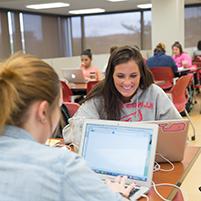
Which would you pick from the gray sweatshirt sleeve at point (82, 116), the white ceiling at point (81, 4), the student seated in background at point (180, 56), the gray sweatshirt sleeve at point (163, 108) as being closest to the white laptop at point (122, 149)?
the gray sweatshirt sleeve at point (82, 116)

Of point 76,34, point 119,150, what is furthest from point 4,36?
point 119,150

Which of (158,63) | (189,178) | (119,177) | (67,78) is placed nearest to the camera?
(119,177)

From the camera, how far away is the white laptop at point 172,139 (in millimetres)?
1621

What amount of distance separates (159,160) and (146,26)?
966 centimetres

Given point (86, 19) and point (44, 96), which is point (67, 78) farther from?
point (86, 19)

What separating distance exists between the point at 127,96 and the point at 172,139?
0.55 m

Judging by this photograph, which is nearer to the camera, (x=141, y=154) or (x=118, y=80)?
(x=141, y=154)

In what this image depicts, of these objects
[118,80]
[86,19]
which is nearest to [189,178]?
[118,80]

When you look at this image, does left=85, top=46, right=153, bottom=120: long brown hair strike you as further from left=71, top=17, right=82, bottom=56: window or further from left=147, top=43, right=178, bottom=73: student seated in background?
left=71, top=17, right=82, bottom=56: window

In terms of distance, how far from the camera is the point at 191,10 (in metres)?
10.7

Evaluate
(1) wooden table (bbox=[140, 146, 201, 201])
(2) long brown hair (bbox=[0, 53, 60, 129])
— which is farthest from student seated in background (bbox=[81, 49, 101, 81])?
(2) long brown hair (bbox=[0, 53, 60, 129])

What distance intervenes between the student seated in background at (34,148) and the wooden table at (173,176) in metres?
0.53

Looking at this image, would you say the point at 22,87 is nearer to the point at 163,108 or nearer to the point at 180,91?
the point at 163,108

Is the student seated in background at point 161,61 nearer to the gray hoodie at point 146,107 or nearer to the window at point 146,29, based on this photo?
the gray hoodie at point 146,107
